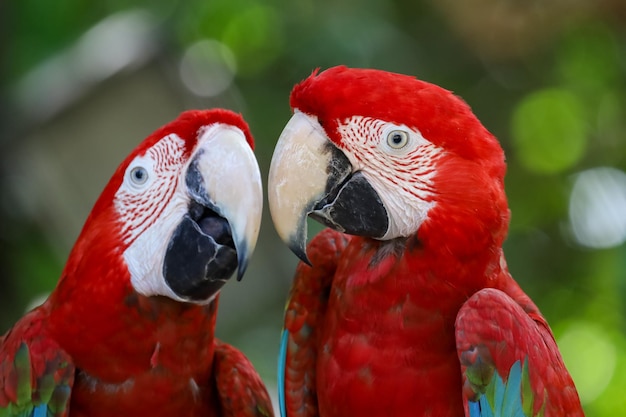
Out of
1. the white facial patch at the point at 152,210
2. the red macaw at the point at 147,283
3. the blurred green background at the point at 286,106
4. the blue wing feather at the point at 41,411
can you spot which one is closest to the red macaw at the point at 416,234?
the red macaw at the point at 147,283

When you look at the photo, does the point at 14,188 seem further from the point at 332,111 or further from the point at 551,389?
the point at 551,389

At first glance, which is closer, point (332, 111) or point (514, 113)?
point (332, 111)

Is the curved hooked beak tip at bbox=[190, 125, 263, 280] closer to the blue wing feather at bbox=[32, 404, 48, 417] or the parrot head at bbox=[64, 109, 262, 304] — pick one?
the parrot head at bbox=[64, 109, 262, 304]

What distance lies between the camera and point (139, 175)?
5.46ft

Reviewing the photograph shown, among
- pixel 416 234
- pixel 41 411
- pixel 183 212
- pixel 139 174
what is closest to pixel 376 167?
pixel 416 234

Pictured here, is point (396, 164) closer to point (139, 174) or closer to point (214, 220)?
point (214, 220)

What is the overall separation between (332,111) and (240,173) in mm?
227

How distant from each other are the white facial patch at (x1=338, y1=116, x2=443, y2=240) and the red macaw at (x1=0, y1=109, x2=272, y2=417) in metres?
0.23

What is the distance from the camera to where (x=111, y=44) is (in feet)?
12.4

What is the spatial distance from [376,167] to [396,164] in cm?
4

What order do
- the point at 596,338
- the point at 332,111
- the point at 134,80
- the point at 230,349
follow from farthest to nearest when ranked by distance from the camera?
the point at 596,338
the point at 134,80
the point at 230,349
the point at 332,111

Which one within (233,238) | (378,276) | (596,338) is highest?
(233,238)

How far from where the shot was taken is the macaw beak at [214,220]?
1.52 m

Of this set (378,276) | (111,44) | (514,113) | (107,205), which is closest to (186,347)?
(107,205)
